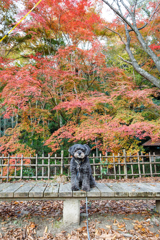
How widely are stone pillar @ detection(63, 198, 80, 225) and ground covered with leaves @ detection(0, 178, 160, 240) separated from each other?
0.26 feet

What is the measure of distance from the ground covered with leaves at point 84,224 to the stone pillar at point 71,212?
8 centimetres

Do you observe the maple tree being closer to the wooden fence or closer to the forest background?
the forest background

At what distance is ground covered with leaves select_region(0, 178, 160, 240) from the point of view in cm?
209

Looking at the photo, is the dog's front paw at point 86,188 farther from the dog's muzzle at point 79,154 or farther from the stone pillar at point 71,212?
the dog's muzzle at point 79,154

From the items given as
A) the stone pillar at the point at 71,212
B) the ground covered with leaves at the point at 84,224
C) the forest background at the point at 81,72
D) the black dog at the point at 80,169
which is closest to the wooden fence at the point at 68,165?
the forest background at the point at 81,72

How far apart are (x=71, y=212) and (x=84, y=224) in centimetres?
27

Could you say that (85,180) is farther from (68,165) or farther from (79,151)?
(68,165)

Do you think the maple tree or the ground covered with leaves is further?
the maple tree

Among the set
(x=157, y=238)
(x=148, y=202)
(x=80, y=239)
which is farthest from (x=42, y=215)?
(x=148, y=202)

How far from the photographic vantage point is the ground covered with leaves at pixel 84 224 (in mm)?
2088

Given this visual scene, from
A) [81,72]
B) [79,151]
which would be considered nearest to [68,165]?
[79,151]

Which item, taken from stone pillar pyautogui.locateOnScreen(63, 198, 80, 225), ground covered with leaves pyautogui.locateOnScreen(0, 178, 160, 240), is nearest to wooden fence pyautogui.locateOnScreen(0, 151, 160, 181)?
ground covered with leaves pyautogui.locateOnScreen(0, 178, 160, 240)

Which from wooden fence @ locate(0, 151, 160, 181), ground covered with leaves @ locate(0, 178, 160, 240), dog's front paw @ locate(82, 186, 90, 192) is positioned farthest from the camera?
wooden fence @ locate(0, 151, 160, 181)

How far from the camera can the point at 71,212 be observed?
7.72 feet
